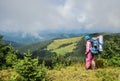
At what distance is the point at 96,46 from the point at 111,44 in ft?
12.7

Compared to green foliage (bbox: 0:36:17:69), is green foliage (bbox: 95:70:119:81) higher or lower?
lower

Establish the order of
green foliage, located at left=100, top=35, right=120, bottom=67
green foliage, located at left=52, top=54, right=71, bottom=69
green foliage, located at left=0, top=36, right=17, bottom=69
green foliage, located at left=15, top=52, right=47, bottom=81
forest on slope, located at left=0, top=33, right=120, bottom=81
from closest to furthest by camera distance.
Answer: green foliage, located at left=15, top=52, right=47, bottom=81 → forest on slope, located at left=0, top=33, right=120, bottom=81 → green foliage, located at left=0, top=36, right=17, bottom=69 → green foliage, located at left=100, top=35, right=120, bottom=67 → green foliage, located at left=52, top=54, right=71, bottom=69

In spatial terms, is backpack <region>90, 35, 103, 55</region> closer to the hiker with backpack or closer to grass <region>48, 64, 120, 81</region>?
the hiker with backpack

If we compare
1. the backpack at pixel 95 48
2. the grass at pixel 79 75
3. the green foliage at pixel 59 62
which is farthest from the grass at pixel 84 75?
the green foliage at pixel 59 62

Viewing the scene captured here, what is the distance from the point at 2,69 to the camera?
68.0 ft

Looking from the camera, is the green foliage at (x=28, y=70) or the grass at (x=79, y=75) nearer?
the green foliage at (x=28, y=70)

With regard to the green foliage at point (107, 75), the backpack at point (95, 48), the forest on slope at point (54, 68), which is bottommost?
the green foliage at point (107, 75)

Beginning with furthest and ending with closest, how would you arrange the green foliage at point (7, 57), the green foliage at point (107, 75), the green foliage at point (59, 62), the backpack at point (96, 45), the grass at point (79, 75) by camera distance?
1. the green foliage at point (59, 62)
2. the green foliage at point (7, 57)
3. the backpack at point (96, 45)
4. the grass at point (79, 75)
5. the green foliage at point (107, 75)

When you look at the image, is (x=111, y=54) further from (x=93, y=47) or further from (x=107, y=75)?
(x=107, y=75)

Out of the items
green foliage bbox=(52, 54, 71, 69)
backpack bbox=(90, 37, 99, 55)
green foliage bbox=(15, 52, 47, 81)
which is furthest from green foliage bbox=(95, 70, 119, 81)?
green foliage bbox=(52, 54, 71, 69)

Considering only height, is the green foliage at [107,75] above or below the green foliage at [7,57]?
below

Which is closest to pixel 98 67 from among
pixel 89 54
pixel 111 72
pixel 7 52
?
pixel 89 54

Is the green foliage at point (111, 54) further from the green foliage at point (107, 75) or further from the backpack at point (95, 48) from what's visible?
the green foliage at point (107, 75)

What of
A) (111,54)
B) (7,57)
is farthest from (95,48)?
(7,57)
